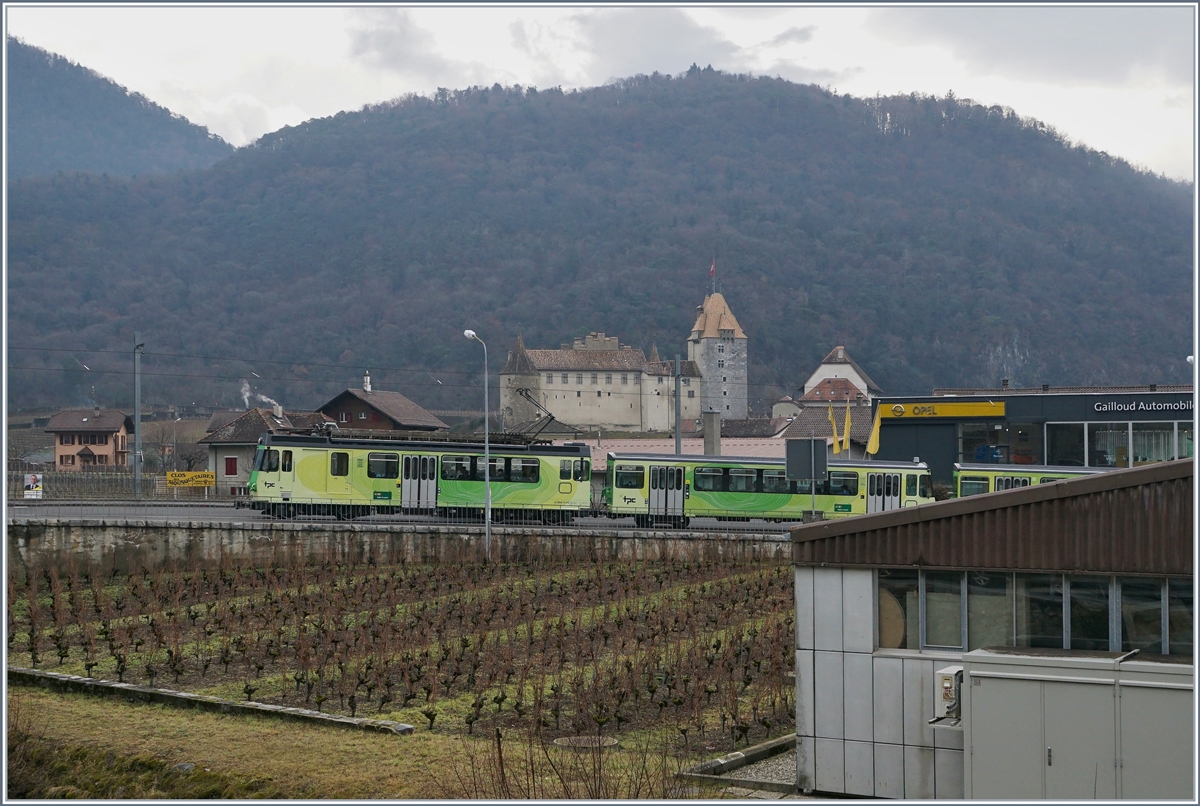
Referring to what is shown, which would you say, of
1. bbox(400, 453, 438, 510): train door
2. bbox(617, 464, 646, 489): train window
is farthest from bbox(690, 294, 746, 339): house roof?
bbox(400, 453, 438, 510): train door

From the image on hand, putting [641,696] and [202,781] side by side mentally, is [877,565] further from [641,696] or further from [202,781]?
[202,781]

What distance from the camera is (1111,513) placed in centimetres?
1230

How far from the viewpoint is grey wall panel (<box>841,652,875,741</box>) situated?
43.9ft

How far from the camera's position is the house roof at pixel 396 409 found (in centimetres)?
8131

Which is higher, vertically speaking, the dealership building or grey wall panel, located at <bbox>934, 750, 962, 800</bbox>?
the dealership building

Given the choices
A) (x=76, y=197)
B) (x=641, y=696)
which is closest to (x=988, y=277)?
(x=76, y=197)

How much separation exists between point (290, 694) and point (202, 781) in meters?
4.23

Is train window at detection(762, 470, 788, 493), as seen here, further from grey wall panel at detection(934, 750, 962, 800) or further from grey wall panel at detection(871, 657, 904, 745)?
grey wall panel at detection(934, 750, 962, 800)

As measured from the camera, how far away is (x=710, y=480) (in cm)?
4194

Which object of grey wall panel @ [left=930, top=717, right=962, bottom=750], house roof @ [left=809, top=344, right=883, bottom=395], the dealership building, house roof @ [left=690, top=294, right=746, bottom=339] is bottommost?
grey wall panel @ [left=930, top=717, right=962, bottom=750]

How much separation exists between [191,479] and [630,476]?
21308mm

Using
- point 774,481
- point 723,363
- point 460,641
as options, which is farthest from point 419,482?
point 723,363

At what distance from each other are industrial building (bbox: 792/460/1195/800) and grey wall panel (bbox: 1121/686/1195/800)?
0.01 metres

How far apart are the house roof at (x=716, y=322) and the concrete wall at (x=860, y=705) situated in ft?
516
